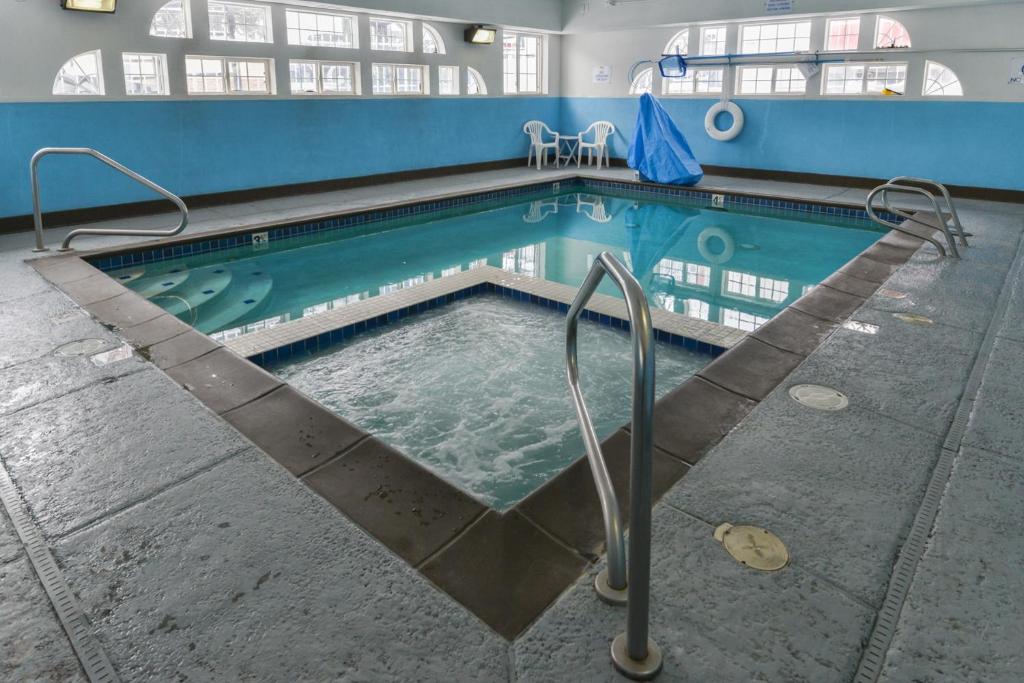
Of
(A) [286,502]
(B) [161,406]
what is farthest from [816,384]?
(B) [161,406]

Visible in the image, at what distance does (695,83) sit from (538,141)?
2369 mm

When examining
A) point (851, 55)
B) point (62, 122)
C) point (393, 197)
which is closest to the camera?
point (62, 122)

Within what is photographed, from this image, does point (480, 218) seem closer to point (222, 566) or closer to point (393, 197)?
point (393, 197)

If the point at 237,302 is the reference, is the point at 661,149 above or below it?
above

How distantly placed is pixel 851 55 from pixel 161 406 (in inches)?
327

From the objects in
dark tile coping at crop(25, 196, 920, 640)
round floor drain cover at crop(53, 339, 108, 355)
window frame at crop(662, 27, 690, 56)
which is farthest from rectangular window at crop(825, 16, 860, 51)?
round floor drain cover at crop(53, 339, 108, 355)

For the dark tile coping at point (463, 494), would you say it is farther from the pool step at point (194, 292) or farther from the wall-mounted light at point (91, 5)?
the wall-mounted light at point (91, 5)

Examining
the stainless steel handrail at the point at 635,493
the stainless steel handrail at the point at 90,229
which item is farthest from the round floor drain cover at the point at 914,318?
the stainless steel handrail at the point at 90,229

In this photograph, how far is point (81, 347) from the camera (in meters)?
3.00

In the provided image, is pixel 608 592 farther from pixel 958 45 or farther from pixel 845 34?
pixel 845 34

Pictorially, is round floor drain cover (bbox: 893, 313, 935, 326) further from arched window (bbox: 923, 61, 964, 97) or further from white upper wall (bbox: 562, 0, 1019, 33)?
arched window (bbox: 923, 61, 964, 97)

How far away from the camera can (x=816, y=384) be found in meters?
2.62

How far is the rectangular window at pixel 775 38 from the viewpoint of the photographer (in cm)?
820

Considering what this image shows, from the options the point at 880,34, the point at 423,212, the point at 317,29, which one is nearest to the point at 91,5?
the point at 317,29
